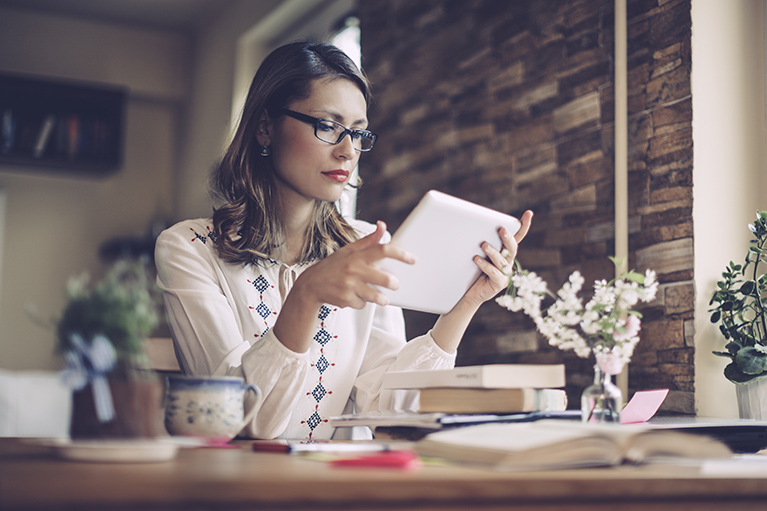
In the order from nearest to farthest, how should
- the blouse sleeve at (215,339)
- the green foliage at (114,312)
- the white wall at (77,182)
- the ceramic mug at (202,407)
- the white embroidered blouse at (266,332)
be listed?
the green foliage at (114,312)
the ceramic mug at (202,407)
the blouse sleeve at (215,339)
the white embroidered blouse at (266,332)
the white wall at (77,182)

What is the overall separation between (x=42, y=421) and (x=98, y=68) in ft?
9.39

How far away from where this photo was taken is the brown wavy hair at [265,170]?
5.32 feet

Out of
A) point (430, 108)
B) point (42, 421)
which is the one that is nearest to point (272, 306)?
point (430, 108)

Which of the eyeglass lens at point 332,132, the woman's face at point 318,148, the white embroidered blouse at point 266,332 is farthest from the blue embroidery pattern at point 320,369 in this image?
the eyeglass lens at point 332,132

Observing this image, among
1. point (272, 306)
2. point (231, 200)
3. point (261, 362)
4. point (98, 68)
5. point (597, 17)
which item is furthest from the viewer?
point (98, 68)

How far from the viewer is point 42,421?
2.86m

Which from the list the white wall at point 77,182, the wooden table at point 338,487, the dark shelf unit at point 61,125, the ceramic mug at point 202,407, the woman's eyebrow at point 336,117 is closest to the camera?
the wooden table at point 338,487

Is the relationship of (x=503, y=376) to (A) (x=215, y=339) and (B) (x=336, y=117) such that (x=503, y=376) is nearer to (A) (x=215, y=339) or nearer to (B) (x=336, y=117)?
(A) (x=215, y=339)

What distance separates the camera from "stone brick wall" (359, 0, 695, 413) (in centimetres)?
168

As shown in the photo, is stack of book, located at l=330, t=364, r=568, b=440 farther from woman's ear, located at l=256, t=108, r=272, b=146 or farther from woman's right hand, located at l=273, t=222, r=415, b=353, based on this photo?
woman's ear, located at l=256, t=108, r=272, b=146

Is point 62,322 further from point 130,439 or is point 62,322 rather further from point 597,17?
point 597,17

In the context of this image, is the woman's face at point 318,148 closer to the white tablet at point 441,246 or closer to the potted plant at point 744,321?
the white tablet at point 441,246

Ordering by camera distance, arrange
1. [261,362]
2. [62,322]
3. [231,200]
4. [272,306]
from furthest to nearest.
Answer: [231,200]
[272,306]
[261,362]
[62,322]

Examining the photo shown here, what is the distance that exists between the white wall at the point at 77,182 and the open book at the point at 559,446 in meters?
4.31
